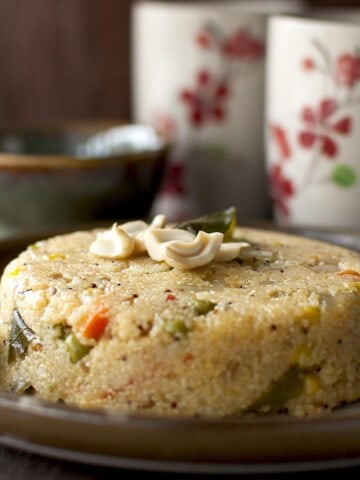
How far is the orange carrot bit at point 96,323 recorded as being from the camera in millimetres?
957

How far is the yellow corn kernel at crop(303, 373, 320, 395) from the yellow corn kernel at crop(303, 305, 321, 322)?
60 millimetres

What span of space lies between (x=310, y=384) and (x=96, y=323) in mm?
230

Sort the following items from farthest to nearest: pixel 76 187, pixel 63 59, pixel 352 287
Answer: pixel 63 59, pixel 76 187, pixel 352 287

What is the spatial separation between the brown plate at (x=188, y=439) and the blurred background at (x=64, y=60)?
172 cm

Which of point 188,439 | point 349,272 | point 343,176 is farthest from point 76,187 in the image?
point 188,439

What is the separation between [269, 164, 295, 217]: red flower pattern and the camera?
168 centimetres

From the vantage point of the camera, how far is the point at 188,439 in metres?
0.80

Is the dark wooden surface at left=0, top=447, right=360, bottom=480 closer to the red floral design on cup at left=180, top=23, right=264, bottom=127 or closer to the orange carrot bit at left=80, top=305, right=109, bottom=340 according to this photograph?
the orange carrot bit at left=80, top=305, right=109, bottom=340

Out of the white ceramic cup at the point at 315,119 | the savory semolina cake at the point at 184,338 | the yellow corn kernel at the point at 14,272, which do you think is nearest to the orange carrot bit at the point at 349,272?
the savory semolina cake at the point at 184,338

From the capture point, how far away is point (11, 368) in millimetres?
1045

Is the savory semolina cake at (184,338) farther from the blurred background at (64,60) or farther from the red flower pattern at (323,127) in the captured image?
the blurred background at (64,60)

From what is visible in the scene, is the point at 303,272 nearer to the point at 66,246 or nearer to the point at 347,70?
the point at 66,246

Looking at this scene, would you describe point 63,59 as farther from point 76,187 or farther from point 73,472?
point 73,472

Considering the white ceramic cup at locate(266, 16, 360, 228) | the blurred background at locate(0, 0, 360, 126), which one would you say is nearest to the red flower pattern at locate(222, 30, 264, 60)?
the white ceramic cup at locate(266, 16, 360, 228)
